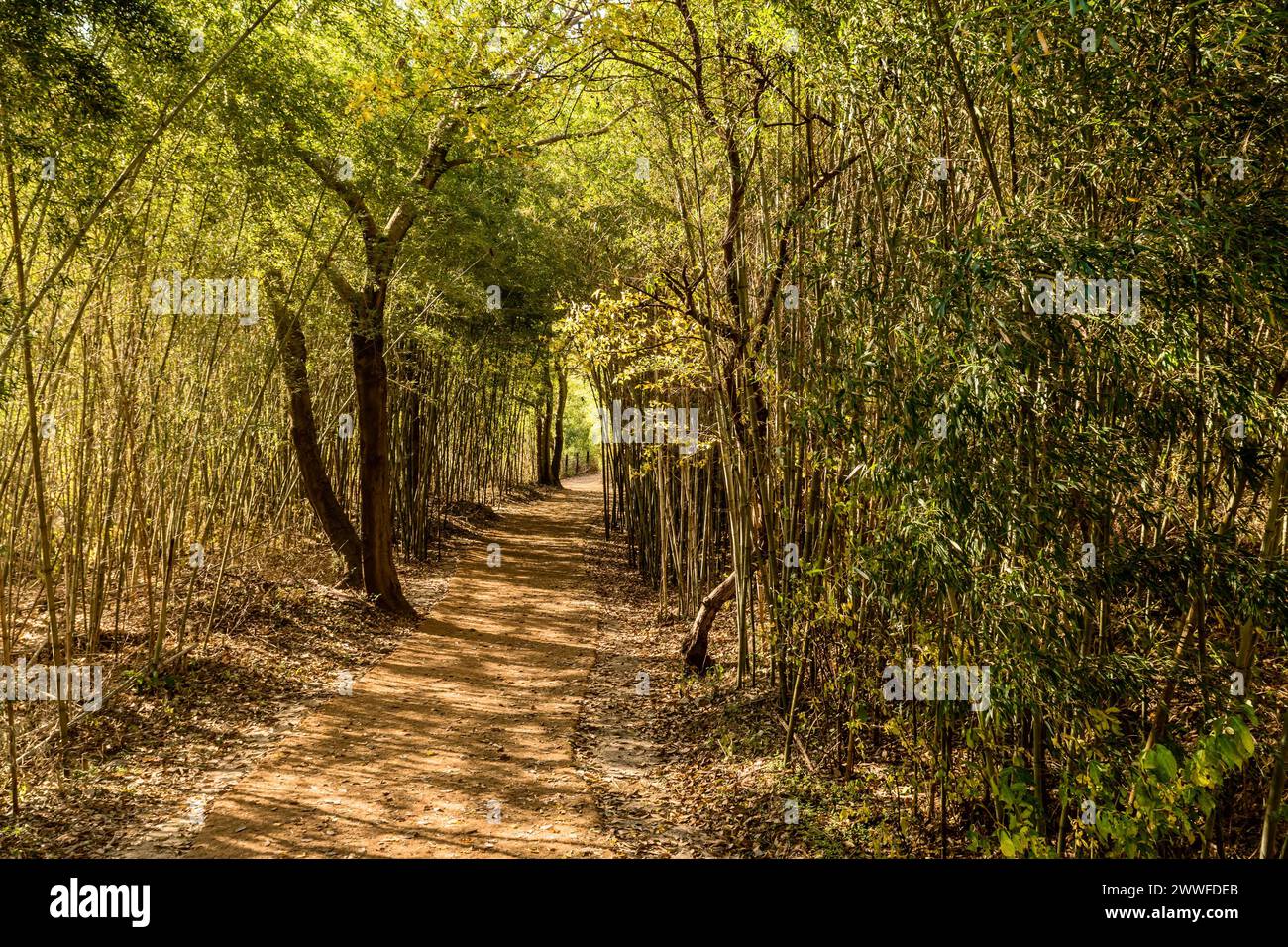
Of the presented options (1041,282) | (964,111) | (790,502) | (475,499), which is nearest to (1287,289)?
(1041,282)

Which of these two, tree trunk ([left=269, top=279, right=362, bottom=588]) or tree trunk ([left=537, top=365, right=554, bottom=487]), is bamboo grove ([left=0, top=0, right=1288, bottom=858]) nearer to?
tree trunk ([left=269, top=279, right=362, bottom=588])

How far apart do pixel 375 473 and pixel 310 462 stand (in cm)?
62

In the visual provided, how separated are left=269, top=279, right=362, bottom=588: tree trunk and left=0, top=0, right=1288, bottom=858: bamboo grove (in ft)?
0.13

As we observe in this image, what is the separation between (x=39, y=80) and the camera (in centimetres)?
314

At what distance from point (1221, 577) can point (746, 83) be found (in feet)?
13.0

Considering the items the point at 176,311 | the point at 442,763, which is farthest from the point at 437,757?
the point at 176,311

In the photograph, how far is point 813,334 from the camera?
151 inches

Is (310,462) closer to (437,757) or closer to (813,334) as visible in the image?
(437,757)

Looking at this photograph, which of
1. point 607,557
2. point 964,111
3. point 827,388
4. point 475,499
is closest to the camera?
point 964,111

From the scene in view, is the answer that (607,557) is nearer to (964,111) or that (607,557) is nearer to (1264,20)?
(964,111)

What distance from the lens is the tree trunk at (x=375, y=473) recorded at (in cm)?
792

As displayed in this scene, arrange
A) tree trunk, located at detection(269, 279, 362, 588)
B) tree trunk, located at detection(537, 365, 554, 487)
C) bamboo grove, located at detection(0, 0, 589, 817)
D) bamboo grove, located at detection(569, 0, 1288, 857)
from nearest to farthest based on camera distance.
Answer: bamboo grove, located at detection(569, 0, 1288, 857), bamboo grove, located at detection(0, 0, 589, 817), tree trunk, located at detection(269, 279, 362, 588), tree trunk, located at detection(537, 365, 554, 487)

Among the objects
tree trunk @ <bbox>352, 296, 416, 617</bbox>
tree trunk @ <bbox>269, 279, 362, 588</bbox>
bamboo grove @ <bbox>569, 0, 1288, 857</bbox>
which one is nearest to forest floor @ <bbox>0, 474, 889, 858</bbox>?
tree trunk @ <bbox>352, 296, 416, 617</bbox>

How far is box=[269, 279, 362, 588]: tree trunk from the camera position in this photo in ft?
24.5
